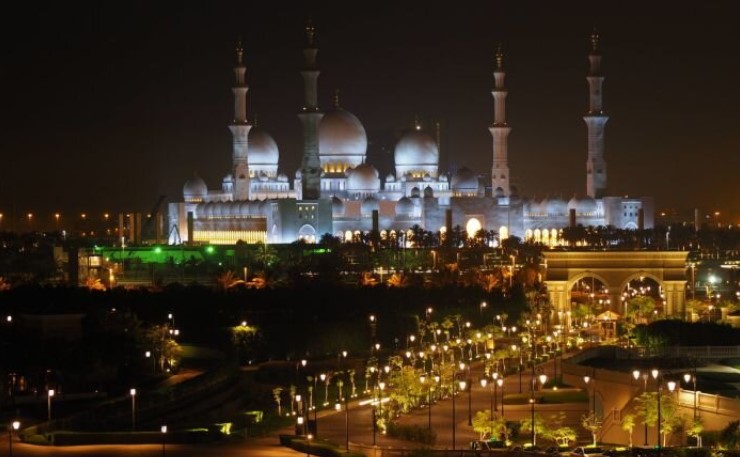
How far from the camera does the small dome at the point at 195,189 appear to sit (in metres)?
78.4

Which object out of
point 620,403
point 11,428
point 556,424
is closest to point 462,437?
point 556,424

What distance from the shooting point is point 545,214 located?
75312 mm

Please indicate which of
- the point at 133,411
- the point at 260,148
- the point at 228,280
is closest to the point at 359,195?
the point at 260,148

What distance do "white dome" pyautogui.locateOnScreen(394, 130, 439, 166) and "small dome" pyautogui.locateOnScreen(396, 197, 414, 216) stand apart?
3.85 meters

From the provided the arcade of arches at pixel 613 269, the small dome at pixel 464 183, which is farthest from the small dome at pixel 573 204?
the arcade of arches at pixel 613 269

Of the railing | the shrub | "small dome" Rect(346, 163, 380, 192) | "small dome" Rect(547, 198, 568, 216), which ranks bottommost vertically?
the shrub

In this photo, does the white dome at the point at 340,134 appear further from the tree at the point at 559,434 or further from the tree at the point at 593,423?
the tree at the point at 559,434

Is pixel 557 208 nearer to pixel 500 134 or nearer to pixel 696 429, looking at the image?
pixel 500 134

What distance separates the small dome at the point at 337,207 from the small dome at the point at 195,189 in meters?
8.23

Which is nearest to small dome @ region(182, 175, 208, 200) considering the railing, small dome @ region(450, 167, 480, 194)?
small dome @ region(450, 167, 480, 194)

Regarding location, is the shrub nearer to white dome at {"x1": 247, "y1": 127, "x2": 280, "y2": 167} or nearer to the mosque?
the mosque

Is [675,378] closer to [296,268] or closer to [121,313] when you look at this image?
[121,313]

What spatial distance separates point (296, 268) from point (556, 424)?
3227cm

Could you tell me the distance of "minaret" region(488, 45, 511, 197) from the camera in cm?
7188
